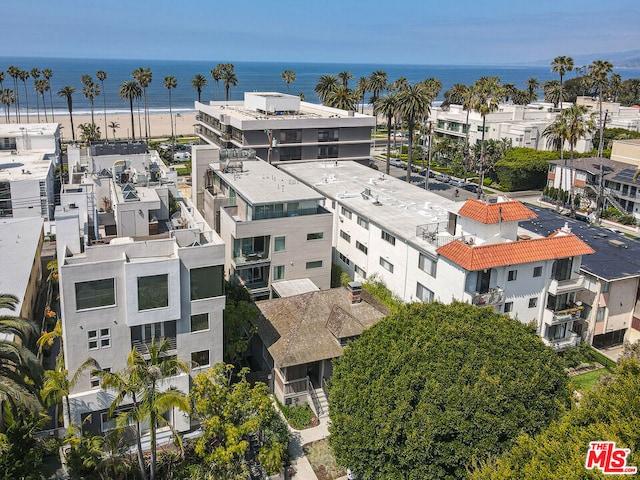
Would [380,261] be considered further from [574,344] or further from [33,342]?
[33,342]

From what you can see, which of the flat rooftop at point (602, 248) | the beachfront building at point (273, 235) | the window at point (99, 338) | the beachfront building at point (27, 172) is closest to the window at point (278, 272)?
the beachfront building at point (273, 235)

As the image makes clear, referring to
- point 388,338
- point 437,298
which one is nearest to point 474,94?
point 437,298

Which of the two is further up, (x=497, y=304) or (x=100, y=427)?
(x=497, y=304)

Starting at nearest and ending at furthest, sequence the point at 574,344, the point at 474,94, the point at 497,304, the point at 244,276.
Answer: the point at 497,304, the point at 574,344, the point at 244,276, the point at 474,94

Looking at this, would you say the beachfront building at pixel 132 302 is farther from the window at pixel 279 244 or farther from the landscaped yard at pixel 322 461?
the window at pixel 279 244

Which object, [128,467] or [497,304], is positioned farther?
[497,304]

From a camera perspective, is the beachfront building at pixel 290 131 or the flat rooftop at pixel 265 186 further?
the beachfront building at pixel 290 131

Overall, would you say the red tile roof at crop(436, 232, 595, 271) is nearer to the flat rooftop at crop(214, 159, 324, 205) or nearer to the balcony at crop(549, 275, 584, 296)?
the balcony at crop(549, 275, 584, 296)

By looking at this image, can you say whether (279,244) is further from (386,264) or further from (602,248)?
(602,248)
